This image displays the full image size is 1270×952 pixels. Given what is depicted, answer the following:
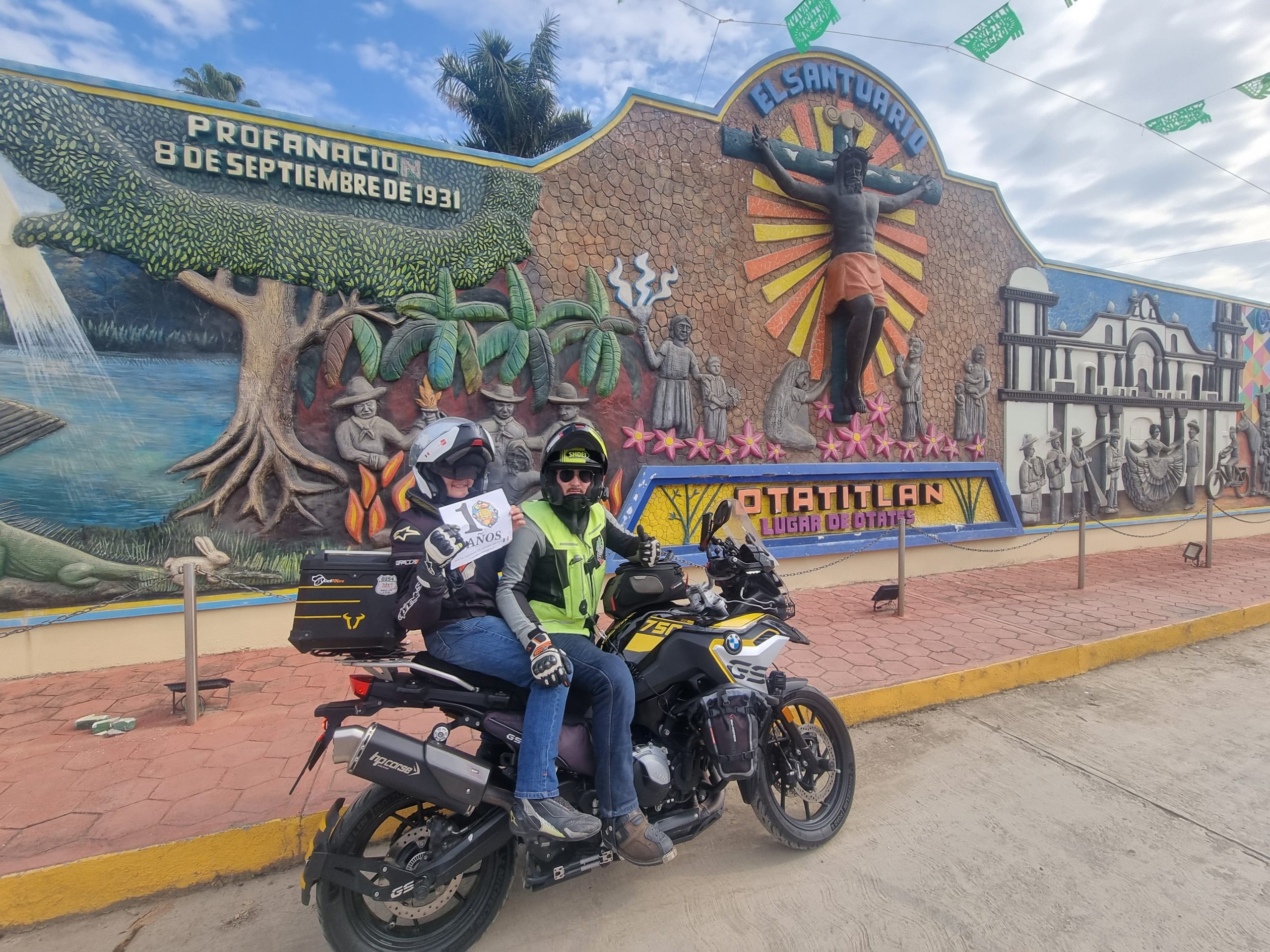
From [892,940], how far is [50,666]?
18.3 ft

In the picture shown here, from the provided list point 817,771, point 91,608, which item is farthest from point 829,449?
point 91,608

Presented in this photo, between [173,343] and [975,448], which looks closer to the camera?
[173,343]

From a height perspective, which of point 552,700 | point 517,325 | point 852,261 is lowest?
point 552,700

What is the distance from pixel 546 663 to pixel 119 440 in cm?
455

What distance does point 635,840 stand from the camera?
6.88ft

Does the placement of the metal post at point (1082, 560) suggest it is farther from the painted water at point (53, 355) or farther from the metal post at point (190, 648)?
the painted water at point (53, 355)

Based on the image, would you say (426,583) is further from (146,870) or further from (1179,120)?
(1179,120)

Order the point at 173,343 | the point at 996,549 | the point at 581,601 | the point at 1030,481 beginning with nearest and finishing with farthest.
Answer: the point at 581,601, the point at 173,343, the point at 996,549, the point at 1030,481

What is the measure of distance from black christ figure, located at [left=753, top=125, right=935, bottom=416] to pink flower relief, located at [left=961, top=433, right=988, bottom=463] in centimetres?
205

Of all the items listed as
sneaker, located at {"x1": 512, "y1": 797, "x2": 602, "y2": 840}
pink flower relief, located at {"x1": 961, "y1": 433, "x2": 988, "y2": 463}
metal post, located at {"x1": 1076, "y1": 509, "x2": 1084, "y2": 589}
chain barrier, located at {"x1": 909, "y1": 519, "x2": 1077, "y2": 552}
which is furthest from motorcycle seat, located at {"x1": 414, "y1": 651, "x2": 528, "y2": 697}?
pink flower relief, located at {"x1": 961, "y1": 433, "x2": 988, "y2": 463}

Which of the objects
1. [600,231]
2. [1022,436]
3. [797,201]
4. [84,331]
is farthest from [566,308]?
[1022,436]

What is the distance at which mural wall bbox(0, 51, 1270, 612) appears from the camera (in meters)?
4.57

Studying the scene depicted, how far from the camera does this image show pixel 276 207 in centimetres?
504

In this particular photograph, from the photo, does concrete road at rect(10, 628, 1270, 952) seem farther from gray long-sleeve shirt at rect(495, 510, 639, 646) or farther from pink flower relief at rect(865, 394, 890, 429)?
pink flower relief at rect(865, 394, 890, 429)
